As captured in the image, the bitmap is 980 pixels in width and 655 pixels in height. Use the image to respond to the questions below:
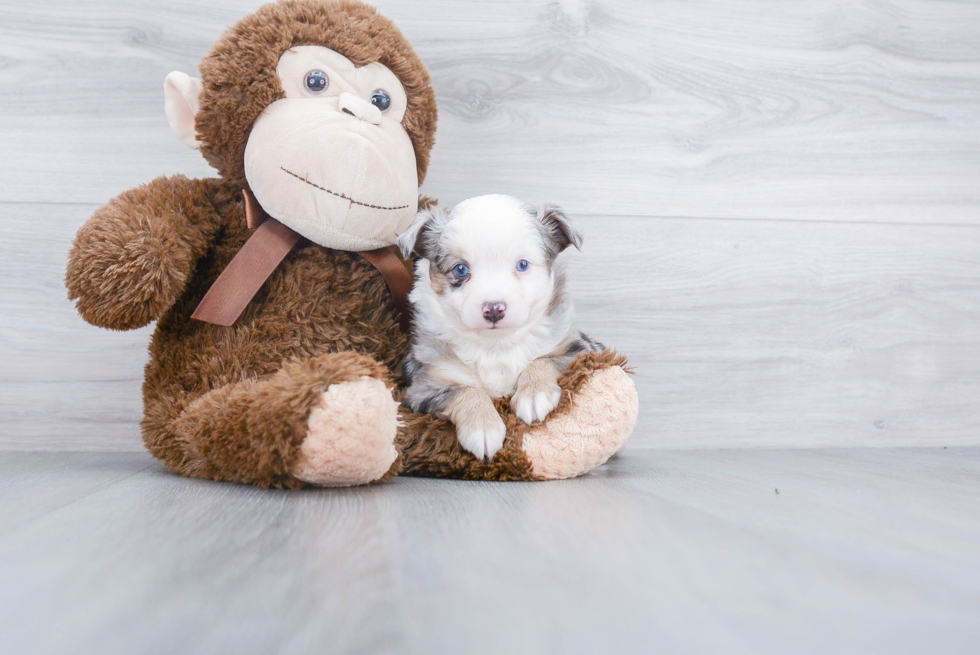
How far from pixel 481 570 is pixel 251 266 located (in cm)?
74

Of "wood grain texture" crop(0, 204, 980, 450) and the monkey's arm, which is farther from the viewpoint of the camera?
"wood grain texture" crop(0, 204, 980, 450)

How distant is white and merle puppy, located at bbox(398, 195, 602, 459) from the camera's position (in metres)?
1.07

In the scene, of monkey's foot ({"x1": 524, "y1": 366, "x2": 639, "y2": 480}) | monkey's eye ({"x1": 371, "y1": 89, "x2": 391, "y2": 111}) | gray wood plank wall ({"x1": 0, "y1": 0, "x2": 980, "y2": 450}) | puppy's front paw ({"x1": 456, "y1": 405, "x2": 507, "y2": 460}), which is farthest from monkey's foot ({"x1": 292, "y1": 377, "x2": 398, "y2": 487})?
gray wood plank wall ({"x1": 0, "y1": 0, "x2": 980, "y2": 450})

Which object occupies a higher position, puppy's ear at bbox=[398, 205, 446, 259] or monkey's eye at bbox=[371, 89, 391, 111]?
monkey's eye at bbox=[371, 89, 391, 111]

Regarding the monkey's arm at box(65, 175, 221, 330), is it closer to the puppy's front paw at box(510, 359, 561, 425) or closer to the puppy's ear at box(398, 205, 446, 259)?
the puppy's ear at box(398, 205, 446, 259)

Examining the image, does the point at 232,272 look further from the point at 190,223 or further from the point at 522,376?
the point at 522,376

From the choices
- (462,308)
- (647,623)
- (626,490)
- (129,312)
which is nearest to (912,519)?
(626,490)

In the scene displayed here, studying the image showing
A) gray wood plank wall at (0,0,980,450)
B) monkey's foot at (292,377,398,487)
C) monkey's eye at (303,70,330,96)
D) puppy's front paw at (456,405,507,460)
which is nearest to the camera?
monkey's foot at (292,377,398,487)

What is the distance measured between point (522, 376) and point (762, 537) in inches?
19.3

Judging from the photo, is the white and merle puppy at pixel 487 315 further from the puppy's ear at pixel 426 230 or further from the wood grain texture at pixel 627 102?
the wood grain texture at pixel 627 102

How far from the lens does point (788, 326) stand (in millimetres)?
1686

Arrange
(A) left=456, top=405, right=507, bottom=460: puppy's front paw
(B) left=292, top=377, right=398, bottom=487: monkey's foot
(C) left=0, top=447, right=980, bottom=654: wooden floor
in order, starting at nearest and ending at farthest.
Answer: (C) left=0, top=447, right=980, bottom=654: wooden floor
(B) left=292, top=377, right=398, bottom=487: monkey's foot
(A) left=456, top=405, right=507, bottom=460: puppy's front paw

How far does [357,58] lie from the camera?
46.3 inches

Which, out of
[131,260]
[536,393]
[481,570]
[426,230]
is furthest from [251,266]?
[481,570]
